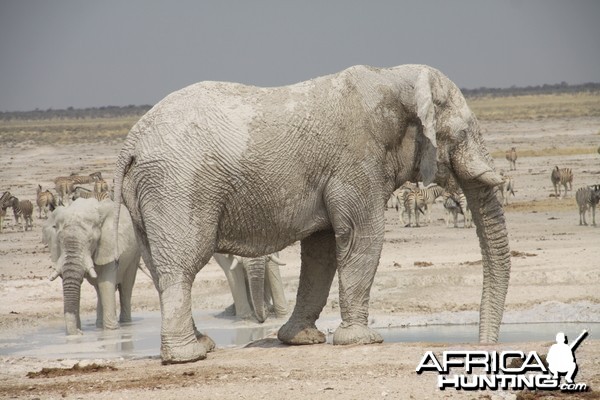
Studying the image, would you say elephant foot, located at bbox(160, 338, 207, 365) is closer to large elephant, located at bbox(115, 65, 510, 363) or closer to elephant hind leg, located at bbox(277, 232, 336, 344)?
large elephant, located at bbox(115, 65, 510, 363)

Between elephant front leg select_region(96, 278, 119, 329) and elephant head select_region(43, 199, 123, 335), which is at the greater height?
elephant head select_region(43, 199, 123, 335)

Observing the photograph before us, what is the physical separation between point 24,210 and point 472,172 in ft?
62.0

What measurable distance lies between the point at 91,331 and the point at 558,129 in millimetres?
48272

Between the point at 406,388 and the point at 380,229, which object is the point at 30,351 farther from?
the point at 406,388

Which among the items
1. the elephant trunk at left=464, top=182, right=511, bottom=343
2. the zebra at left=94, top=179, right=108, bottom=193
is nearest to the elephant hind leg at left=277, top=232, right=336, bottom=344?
the elephant trunk at left=464, top=182, right=511, bottom=343

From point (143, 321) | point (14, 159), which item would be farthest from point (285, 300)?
point (14, 159)

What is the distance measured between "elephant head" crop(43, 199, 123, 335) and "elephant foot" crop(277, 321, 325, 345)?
172 inches

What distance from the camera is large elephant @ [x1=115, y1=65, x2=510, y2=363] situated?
9.30 m

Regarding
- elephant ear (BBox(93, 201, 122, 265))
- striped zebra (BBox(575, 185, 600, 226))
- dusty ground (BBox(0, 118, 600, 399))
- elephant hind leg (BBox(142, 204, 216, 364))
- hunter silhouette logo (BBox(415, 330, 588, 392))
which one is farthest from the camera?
striped zebra (BBox(575, 185, 600, 226))

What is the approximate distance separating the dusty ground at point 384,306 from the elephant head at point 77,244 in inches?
36.7

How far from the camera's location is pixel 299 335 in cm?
1009

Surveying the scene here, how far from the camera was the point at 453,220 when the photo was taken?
26.5 meters

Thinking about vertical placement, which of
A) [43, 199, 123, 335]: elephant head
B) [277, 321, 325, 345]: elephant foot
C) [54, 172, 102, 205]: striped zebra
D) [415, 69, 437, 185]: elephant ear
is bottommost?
[277, 321, 325, 345]: elephant foot

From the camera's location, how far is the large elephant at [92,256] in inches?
555
